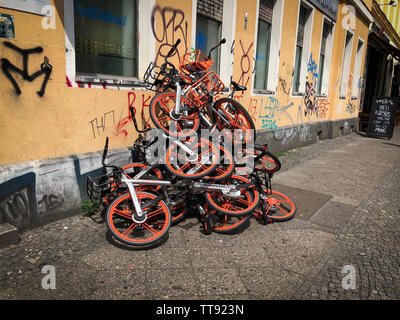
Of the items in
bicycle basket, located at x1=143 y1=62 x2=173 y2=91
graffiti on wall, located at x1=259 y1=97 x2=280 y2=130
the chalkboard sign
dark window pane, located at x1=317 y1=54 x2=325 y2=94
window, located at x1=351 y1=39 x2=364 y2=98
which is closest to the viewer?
bicycle basket, located at x1=143 y1=62 x2=173 y2=91

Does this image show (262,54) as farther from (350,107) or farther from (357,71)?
(357,71)

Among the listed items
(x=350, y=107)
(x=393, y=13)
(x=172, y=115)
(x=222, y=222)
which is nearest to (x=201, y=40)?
(x=172, y=115)

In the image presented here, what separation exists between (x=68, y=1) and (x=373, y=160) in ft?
27.3

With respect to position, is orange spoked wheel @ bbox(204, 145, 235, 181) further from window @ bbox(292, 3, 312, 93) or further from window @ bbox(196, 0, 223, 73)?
window @ bbox(292, 3, 312, 93)

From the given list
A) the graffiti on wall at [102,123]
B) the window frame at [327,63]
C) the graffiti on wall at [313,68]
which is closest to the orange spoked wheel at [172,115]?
the graffiti on wall at [102,123]

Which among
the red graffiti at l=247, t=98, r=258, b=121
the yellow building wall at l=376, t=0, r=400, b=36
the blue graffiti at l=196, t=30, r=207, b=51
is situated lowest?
the red graffiti at l=247, t=98, r=258, b=121

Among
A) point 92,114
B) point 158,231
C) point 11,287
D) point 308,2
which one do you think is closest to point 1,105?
point 92,114

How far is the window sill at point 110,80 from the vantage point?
4096mm

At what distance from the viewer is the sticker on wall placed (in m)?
3.26

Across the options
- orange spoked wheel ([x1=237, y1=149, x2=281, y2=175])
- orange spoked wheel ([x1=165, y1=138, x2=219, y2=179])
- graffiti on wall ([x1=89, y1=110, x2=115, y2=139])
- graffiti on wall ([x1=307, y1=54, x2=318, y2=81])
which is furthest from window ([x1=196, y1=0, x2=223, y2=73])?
graffiti on wall ([x1=307, y1=54, x2=318, y2=81])

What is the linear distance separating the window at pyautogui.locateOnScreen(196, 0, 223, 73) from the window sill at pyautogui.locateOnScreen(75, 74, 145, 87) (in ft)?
6.32

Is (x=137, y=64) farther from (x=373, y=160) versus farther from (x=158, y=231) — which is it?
(x=373, y=160)

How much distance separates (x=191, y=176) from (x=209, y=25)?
13.2ft

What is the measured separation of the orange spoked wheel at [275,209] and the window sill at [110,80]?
2.45 metres
